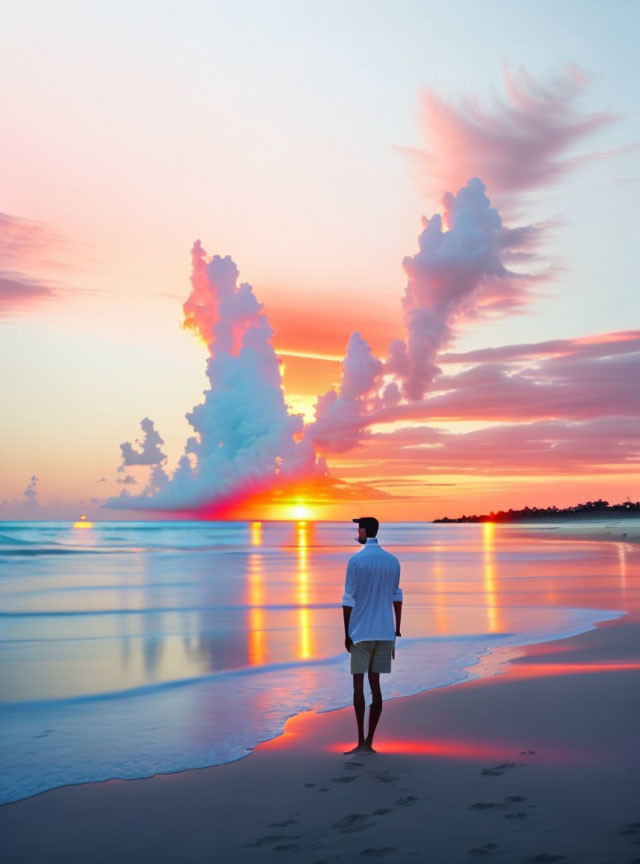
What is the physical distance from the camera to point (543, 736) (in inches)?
362

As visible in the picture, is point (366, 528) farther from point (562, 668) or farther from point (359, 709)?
point (562, 668)

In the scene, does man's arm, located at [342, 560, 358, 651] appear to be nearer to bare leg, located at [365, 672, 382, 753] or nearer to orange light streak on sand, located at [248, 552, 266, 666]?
bare leg, located at [365, 672, 382, 753]

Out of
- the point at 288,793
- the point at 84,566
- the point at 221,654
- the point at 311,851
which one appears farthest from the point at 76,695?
the point at 84,566

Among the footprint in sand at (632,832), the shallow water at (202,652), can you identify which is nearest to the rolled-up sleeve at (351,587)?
the shallow water at (202,652)

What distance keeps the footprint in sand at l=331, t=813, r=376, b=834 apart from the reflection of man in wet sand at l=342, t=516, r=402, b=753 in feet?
6.59

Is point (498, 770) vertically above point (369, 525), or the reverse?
point (369, 525)

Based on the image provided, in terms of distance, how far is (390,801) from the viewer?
7.10 meters

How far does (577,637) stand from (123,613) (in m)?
12.0

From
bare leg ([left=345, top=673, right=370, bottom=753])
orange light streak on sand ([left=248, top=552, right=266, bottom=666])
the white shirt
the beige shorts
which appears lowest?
orange light streak on sand ([left=248, top=552, right=266, bottom=666])

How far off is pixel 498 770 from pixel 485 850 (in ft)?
6.52

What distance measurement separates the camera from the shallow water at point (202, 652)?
30.8ft

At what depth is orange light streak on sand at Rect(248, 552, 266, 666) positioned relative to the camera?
15727mm

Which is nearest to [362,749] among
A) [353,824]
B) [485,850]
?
[353,824]

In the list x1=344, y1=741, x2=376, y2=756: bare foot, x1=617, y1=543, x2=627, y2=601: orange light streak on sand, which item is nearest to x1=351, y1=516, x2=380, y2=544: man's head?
x1=344, y1=741, x2=376, y2=756: bare foot
